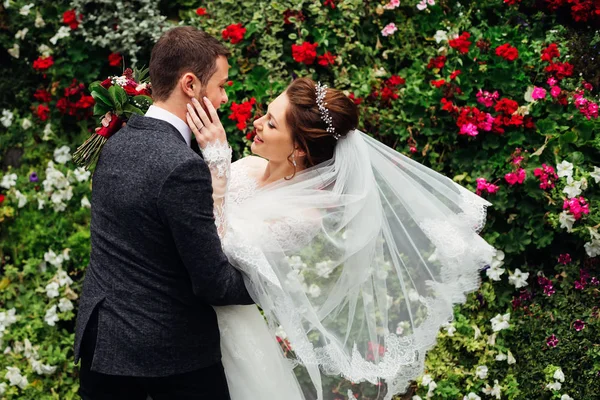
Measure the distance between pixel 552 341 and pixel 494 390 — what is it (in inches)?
16.9

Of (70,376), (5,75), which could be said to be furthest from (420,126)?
(5,75)

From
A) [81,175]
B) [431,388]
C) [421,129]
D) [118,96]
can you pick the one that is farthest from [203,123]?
[81,175]

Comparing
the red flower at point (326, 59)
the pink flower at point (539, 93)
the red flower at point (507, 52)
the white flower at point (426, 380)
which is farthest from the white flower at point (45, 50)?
the white flower at point (426, 380)

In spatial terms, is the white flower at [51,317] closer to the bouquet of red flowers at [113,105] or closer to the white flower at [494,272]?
the bouquet of red flowers at [113,105]

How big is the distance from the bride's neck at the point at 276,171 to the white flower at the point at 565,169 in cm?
174

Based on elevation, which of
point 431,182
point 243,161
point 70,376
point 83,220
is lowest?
point 70,376

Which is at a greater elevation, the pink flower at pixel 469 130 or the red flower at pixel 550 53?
the red flower at pixel 550 53

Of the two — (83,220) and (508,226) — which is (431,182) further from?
(83,220)

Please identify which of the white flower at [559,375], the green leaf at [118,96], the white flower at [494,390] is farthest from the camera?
the white flower at [494,390]

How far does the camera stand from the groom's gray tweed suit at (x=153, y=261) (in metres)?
2.44

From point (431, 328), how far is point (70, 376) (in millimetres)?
2535

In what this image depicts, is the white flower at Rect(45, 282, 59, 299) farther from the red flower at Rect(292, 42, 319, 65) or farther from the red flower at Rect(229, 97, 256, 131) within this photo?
the red flower at Rect(292, 42, 319, 65)

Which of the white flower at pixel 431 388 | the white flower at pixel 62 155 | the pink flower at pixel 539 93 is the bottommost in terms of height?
the white flower at pixel 431 388

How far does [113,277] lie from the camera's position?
2623 mm
